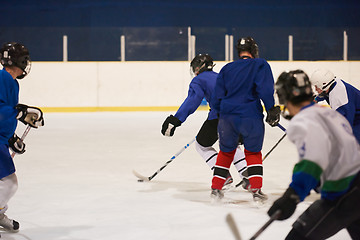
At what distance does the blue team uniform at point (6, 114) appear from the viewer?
2.66 metres

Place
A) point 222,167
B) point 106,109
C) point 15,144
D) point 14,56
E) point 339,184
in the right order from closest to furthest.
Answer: point 339,184 < point 14,56 < point 15,144 < point 222,167 < point 106,109

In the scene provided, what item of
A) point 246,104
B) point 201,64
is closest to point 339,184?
point 246,104

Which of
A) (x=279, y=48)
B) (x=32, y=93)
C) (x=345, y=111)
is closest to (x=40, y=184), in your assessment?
(x=345, y=111)

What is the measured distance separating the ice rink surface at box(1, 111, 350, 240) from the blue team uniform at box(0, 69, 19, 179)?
403 mm

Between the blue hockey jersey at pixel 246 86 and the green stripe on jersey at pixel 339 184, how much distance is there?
1.67 m

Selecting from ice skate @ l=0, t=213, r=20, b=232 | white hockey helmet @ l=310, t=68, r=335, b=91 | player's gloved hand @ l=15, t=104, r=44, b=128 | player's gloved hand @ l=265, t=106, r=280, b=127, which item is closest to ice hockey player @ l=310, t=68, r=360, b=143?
white hockey helmet @ l=310, t=68, r=335, b=91

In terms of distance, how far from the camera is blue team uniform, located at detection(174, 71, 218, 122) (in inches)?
151

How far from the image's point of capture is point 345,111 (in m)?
3.24

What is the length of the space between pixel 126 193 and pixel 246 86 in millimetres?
1180

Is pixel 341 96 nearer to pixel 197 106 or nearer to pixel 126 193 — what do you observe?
pixel 197 106

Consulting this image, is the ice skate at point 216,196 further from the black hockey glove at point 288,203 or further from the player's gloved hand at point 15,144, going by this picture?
the black hockey glove at point 288,203

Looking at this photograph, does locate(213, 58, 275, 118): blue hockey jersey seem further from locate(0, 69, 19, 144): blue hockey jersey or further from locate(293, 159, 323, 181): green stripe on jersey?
locate(293, 159, 323, 181): green stripe on jersey

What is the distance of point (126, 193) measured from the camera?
3.95 meters

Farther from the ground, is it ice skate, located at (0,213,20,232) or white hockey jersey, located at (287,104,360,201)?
white hockey jersey, located at (287,104,360,201)
